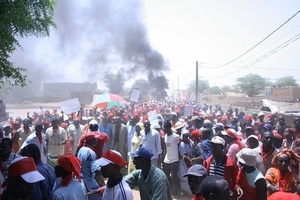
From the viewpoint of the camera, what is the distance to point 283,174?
399 cm

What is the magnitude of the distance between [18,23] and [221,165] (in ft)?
12.6

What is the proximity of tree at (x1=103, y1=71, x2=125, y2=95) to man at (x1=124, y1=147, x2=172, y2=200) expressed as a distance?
5315cm

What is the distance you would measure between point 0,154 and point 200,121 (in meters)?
5.31

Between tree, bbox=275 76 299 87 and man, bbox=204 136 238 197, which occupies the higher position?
tree, bbox=275 76 299 87

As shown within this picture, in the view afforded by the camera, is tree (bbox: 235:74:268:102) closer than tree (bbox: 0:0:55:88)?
No

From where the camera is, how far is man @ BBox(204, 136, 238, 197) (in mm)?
3934

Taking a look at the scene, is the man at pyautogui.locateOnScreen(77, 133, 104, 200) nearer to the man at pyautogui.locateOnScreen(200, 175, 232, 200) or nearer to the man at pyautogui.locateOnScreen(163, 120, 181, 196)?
the man at pyautogui.locateOnScreen(200, 175, 232, 200)

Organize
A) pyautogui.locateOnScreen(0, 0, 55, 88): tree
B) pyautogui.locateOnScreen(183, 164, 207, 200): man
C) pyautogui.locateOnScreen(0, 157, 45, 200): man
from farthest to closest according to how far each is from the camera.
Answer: pyautogui.locateOnScreen(0, 0, 55, 88): tree → pyautogui.locateOnScreen(183, 164, 207, 200): man → pyautogui.locateOnScreen(0, 157, 45, 200): man

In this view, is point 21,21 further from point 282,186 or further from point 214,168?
point 282,186

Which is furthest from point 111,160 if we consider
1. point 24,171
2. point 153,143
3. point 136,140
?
point 136,140

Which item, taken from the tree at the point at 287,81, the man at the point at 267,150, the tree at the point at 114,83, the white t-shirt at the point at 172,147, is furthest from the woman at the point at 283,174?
the tree at the point at 287,81

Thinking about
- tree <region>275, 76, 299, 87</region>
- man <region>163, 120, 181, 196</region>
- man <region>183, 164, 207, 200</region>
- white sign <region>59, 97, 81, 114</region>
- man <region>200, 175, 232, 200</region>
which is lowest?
man <region>163, 120, 181, 196</region>

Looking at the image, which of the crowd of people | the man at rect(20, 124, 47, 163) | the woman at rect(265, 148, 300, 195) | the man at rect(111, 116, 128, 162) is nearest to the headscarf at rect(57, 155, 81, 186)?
the crowd of people

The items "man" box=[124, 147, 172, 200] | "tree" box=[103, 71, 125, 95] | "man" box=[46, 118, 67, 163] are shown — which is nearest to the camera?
"man" box=[124, 147, 172, 200]
